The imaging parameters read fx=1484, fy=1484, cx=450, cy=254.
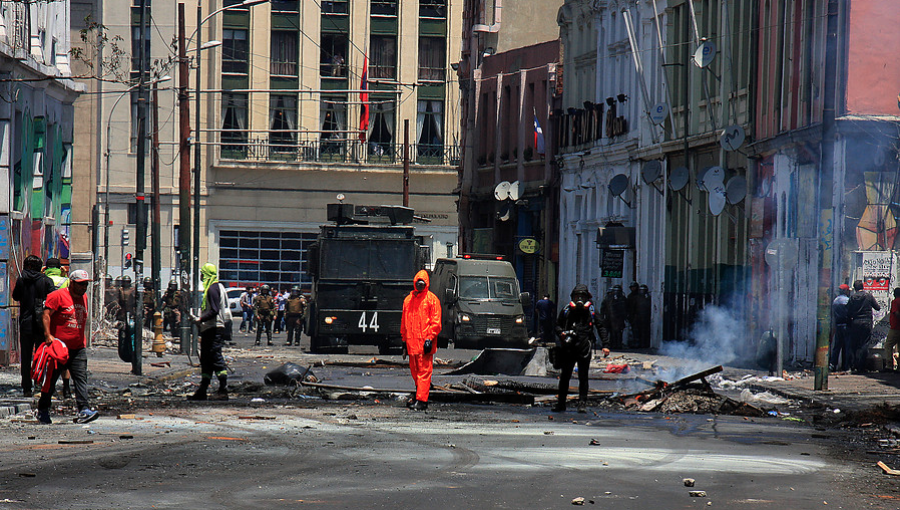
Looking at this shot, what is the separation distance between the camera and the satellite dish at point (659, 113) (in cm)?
3803

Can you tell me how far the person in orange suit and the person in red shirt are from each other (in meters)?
9.75

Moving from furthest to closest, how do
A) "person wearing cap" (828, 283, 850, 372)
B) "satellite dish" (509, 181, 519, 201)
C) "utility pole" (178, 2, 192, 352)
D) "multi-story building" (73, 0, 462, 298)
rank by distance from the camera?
"multi-story building" (73, 0, 462, 298) < "satellite dish" (509, 181, 519, 201) < "utility pole" (178, 2, 192, 352) < "person wearing cap" (828, 283, 850, 372)

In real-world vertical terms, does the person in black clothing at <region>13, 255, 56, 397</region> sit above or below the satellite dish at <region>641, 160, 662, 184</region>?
below

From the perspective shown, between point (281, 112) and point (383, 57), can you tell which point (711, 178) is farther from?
point (281, 112)

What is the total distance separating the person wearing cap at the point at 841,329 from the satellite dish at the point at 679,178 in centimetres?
997

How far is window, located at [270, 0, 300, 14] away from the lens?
219 ft

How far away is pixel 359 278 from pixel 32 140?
8.19m

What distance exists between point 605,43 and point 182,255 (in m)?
19.1

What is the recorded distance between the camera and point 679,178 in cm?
3550

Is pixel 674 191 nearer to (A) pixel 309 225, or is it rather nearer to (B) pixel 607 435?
(B) pixel 607 435

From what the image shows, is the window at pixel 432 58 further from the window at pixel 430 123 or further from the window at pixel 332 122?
the window at pixel 332 122

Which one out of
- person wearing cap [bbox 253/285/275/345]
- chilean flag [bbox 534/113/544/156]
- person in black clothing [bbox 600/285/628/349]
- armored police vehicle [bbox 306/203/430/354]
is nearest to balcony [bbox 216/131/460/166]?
chilean flag [bbox 534/113/544/156]

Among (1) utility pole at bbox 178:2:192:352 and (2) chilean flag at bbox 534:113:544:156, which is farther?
(2) chilean flag at bbox 534:113:544:156

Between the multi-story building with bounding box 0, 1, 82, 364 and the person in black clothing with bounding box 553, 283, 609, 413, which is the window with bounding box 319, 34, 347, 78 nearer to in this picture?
the multi-story building with bounding box 0, 1, 82, 364
